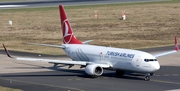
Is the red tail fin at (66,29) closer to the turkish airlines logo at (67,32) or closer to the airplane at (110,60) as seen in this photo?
the turkish airlines logo at (67,32)

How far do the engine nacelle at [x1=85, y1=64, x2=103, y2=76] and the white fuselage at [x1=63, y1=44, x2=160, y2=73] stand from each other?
135 centimetres

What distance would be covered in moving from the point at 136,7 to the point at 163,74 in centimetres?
7521

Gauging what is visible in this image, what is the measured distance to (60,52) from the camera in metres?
74.9

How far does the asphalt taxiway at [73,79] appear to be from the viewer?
163ft

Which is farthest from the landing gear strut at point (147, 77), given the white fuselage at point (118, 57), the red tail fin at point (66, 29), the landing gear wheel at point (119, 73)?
the red tail fin at point (66, 29)

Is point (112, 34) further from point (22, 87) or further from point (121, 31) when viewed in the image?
point (22, 87)

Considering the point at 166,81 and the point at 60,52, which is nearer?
the point at 166,81

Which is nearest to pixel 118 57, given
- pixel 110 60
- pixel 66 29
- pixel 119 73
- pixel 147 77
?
pixel 110 60

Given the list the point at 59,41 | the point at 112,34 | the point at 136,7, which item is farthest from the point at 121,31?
the point at 136,7

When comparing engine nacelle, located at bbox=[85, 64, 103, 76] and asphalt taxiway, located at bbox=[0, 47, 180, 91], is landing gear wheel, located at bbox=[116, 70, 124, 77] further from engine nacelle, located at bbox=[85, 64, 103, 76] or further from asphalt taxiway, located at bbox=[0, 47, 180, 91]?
engine nacelle, located at bbox=[85, 64, 103, 76]

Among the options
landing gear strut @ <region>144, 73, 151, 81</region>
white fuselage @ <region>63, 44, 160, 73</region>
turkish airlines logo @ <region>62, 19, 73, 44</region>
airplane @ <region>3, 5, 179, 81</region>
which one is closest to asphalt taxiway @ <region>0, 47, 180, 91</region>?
landing gear strut @ <region>144, 73, 151, 81</region>

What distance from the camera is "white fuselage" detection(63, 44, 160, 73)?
171ft

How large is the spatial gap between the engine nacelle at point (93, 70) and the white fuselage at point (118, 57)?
4.43 feet

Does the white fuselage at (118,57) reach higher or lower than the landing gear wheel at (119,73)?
higher
